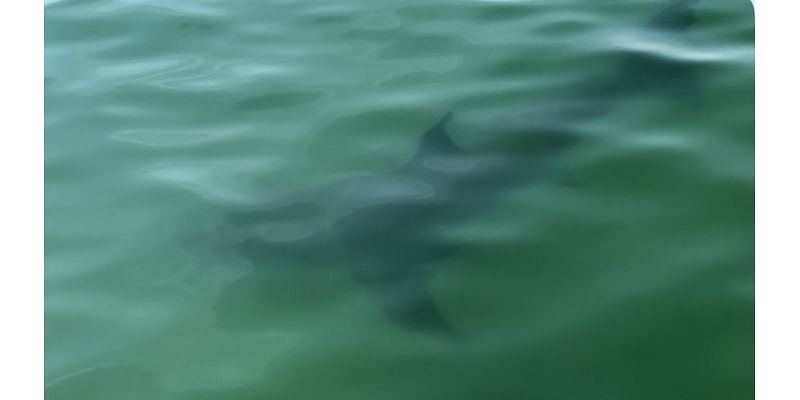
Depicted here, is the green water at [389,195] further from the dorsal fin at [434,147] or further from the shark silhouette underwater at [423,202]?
the dorsal fin at [434,147]

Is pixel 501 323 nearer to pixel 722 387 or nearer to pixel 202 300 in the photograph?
pixel 722 387

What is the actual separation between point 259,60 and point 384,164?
166 cm

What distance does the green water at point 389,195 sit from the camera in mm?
3527

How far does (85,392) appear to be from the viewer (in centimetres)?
349

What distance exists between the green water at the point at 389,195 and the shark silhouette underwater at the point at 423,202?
29 mm

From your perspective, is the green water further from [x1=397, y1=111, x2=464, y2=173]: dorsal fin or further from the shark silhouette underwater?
[x1=397, y1=111, x2=464, y2=173]: dorsal fin

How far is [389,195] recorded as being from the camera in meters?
4.57

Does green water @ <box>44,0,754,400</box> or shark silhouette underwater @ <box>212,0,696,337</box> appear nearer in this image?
green water @ <box>44,0,754,400</box>

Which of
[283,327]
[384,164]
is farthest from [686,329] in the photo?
[384,164]

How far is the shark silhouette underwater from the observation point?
3.97m

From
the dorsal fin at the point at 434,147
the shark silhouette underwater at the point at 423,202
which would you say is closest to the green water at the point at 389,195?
the shark silhouette underwater at the point at 423,202

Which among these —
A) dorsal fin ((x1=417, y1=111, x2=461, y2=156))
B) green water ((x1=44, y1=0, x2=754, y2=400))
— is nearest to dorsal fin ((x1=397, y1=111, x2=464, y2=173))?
dorsal fin ((x1=417, y1=111, x2=461, y2=156))

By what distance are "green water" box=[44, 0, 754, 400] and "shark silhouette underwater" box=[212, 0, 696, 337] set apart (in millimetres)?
29

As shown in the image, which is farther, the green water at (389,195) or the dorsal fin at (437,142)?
the dorsal fin at (437,142)
